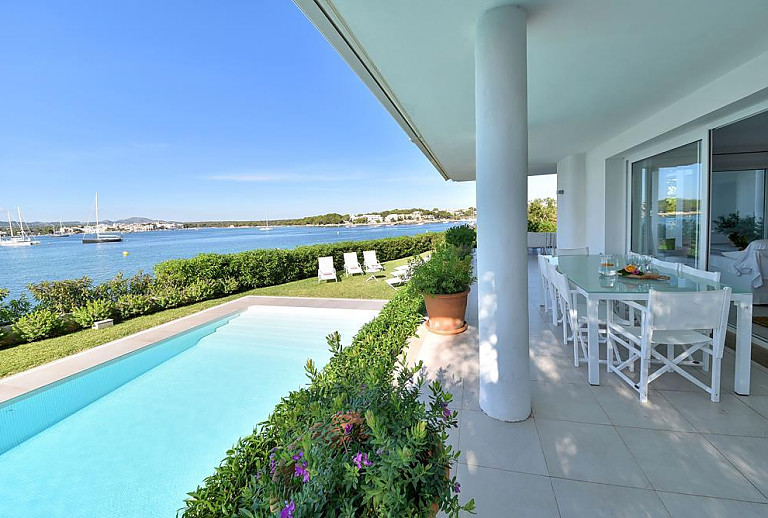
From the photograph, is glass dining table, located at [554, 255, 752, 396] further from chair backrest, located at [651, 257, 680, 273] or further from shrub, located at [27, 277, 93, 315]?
shrub, located at [27, 277, 93, 315]

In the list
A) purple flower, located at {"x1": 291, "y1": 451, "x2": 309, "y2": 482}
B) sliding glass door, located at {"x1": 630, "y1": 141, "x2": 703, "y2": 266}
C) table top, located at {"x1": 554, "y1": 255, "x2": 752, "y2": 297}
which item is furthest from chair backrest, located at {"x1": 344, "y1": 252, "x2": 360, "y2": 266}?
purple flower, located at {"x1": 291, "y1": 451, "x2": 309, "y2": 482}

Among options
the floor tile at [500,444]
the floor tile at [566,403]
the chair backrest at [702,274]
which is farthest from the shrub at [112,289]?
the chair backrest at [702,274]

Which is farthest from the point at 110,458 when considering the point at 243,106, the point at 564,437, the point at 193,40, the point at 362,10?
the point at 243,106

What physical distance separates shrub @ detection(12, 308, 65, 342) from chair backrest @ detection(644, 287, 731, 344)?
8588mm

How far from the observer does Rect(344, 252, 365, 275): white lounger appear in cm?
1112

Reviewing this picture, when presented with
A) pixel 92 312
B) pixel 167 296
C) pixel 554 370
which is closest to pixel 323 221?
pixel 167 296

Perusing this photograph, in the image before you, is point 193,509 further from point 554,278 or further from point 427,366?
point 554,278

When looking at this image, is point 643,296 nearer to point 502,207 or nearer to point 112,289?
point 502,207

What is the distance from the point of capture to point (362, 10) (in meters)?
2.18

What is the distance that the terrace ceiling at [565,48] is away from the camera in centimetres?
220

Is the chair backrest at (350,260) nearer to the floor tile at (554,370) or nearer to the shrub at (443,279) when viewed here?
the shrub at (443,279)

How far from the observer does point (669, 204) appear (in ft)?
15.8

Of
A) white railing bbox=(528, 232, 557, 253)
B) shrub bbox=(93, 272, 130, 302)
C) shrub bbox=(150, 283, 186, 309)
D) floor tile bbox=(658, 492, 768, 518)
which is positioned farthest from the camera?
white railing bbox=(528, 232, 557, 253)

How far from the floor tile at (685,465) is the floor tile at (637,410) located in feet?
0.27
